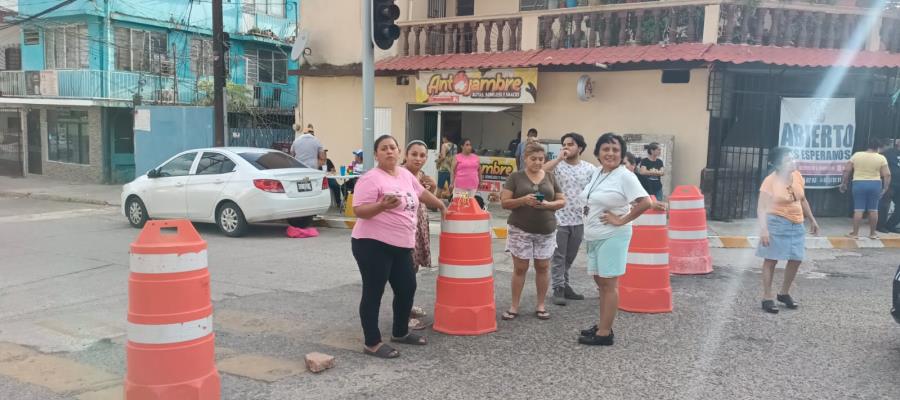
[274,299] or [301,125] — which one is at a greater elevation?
[301,125]

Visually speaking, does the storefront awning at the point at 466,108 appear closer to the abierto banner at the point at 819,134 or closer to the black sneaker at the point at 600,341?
the abierto banner at the point at 819,134

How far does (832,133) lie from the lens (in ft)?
41.6

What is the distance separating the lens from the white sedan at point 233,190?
10.9 m

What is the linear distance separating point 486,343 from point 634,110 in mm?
8937

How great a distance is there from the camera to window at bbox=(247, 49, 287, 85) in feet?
90.5

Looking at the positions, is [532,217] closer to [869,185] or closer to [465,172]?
[465,172]

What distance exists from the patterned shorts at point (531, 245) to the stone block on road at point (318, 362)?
76.5 inches

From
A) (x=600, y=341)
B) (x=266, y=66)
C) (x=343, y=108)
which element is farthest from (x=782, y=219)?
(x=266, y=66)

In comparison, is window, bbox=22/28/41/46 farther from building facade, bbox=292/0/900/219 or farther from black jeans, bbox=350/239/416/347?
black jeans, bbox=350/239/416/347

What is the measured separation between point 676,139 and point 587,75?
2.15 m

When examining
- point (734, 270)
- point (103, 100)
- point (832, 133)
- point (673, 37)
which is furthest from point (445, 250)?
point (103, 100)

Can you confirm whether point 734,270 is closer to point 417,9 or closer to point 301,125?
point 417,9

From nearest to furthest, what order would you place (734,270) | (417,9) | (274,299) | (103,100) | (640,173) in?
(274,299), (734,270), (640,173), (417,9), (103,100)

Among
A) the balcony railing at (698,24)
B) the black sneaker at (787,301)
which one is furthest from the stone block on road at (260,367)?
the balcony railing at (698,24)
